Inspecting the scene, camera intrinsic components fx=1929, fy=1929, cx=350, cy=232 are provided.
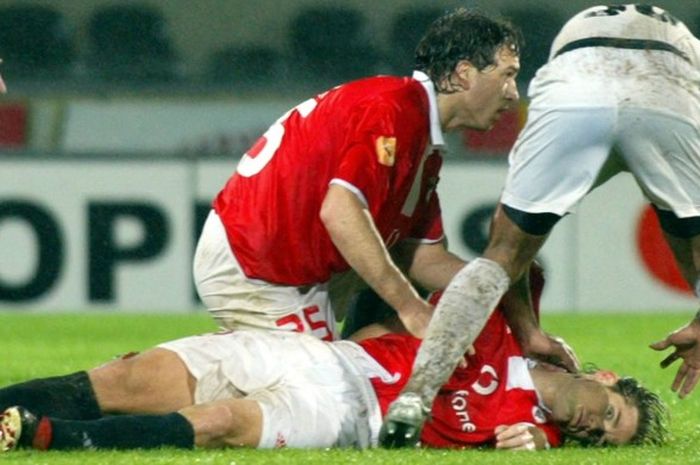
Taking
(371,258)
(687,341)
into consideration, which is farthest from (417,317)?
(687,341)

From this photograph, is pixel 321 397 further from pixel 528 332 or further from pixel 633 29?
pixel 633 29

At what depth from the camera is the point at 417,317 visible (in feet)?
16.8

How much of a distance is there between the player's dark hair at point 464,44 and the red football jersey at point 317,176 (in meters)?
0.09

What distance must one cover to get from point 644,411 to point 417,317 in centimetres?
68

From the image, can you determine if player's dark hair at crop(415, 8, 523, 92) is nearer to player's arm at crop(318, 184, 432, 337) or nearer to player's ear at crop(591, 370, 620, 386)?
player's arm at crop(318, 184, 432, 337)

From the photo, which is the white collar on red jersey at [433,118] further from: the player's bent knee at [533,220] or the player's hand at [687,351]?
the player's hand at [687,351]

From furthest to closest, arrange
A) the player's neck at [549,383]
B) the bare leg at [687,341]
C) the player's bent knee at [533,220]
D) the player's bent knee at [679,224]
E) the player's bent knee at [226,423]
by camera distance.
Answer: the bare leg at [687,341] → the player's bent knee at [679,224] → the player's neck at [549,383] → the player's bent knee at [533,220] → the player's bent knee at [226,423]

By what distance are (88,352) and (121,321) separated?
195 cm

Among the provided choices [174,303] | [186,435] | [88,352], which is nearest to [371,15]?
[174,303]

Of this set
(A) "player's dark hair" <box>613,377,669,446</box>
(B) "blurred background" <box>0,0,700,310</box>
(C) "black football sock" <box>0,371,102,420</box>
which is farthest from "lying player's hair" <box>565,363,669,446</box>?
(B) "blurred background" <box>0,0,700,310</box>

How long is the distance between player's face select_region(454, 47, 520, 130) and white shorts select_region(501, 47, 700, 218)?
10.2 inches

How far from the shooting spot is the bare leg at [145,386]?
5094 mm

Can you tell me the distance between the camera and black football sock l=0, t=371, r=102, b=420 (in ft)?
16.5

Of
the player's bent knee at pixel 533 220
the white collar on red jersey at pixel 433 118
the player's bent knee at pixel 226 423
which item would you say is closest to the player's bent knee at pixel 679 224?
the player's bent knee at pixel 533 220
